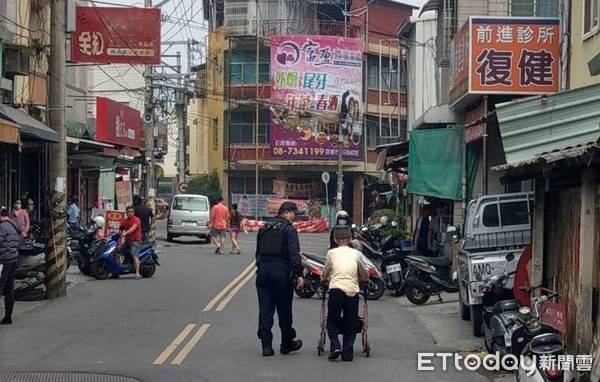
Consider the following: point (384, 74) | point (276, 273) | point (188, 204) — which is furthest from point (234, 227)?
point (384, 74)

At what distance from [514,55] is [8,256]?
10.7 m

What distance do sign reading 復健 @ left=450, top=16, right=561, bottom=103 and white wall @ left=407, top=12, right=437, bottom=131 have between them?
51.2ft

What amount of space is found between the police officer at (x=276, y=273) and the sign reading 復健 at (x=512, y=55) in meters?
8.80

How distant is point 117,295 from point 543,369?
1107 cm

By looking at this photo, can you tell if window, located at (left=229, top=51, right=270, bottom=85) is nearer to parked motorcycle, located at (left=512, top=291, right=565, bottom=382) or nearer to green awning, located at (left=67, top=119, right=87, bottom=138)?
green awning, located at (left=67, top=119, right=87, bottom=138)

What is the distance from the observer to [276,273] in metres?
11.3

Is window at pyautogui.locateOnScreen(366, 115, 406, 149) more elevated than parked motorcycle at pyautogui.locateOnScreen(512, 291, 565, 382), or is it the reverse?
window at pyautogui.locateOnScreen(366, 115, 406, 149)

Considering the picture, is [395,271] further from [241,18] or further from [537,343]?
[241,18]

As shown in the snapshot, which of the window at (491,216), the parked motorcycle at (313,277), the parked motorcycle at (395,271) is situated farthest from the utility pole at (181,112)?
the window at (491,216)

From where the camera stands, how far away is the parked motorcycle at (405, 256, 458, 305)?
691 inches

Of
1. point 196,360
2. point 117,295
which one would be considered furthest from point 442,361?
point 117,295

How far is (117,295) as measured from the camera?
18.3 m

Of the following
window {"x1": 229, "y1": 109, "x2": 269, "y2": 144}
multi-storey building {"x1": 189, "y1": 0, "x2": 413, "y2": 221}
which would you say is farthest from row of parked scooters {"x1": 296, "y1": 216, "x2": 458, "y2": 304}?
window {"x1": 229, "y1": 109, "x2": 269, "y2": 144}

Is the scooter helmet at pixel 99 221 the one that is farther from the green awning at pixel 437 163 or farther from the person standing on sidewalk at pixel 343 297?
the person standing on sidewalk at pixel 343 297
